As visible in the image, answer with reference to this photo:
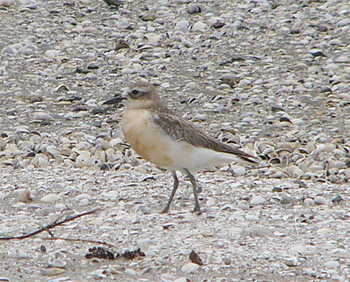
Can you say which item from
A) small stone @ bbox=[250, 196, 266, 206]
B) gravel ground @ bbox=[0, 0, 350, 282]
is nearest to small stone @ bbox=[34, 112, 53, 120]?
gravel ground @ bbox=[0, 0, 350, 282]

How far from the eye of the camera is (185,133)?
692cm

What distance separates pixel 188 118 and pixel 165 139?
3.54 meters

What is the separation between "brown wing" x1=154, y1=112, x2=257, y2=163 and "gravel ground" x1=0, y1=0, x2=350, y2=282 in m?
0.58

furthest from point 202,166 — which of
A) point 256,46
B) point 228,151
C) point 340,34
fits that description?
point 340,34

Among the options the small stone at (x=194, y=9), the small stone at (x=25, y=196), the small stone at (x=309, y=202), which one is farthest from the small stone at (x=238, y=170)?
the small stone at (x=194, y=9)

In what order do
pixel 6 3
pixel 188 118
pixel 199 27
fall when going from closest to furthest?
pixel 188 118, pixel 199 27, pixel 6 3

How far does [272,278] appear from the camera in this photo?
5414mm

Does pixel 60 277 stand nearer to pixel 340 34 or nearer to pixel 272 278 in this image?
pixel 272 278

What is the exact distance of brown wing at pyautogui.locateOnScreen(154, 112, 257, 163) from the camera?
6824 mm

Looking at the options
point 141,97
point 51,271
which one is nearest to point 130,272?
point 51,271

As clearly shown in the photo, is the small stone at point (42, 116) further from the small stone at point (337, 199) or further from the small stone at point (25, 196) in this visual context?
the small stone at point (337, 199)

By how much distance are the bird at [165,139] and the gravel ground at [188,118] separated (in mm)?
472

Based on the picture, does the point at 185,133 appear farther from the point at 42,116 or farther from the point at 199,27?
the point at 199,27

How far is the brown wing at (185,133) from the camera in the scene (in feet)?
22.4
